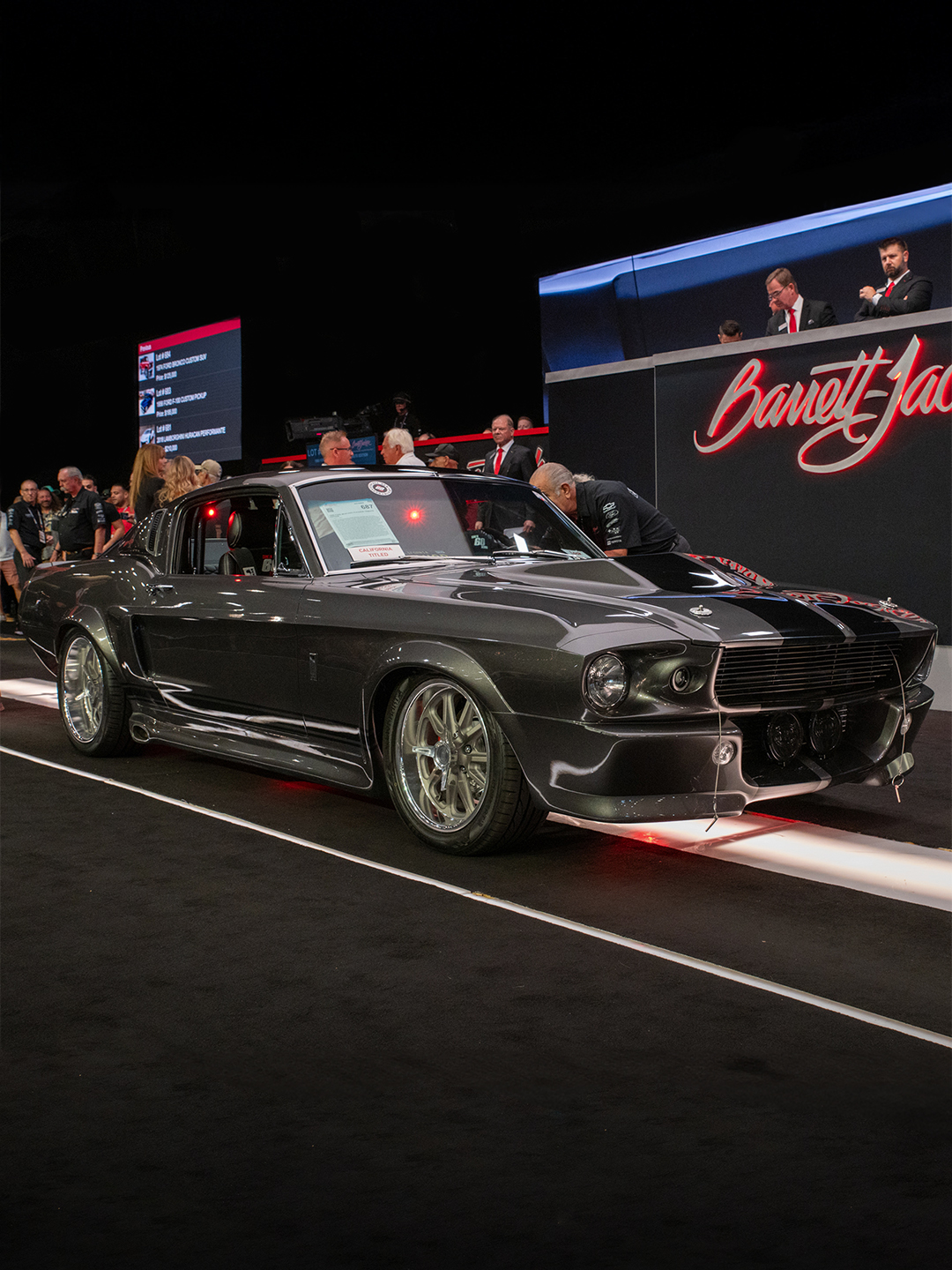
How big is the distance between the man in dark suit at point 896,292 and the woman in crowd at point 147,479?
594 cm

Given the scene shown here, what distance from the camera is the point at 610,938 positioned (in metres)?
3.49

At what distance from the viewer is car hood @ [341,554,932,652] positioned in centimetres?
399

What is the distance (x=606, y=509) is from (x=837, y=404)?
348 cm

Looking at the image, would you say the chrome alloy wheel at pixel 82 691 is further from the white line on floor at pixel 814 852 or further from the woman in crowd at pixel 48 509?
the woman in crowd at pixel 48 509

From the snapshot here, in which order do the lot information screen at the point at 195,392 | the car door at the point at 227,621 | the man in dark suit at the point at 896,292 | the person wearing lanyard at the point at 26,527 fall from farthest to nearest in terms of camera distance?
1. the lot information screen at the point at 195,392
2. the person wearing lanyard at the point at 26,527
3. the man in dark suit at the point at 896,292
4. the car door at the point at 227,621

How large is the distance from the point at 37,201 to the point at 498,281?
36.1 feet

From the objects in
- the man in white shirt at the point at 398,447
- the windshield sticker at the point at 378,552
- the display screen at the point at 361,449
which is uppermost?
the display screen at the point at 361,449

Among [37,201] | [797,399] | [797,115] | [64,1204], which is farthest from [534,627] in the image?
[37,201]

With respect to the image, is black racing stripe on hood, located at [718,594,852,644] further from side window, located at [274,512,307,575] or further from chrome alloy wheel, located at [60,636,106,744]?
chrome alloy wheel, located at [60,636,106,744]

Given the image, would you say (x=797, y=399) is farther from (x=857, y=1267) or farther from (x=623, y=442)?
(x=857, y=1267)

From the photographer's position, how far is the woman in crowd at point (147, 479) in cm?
880

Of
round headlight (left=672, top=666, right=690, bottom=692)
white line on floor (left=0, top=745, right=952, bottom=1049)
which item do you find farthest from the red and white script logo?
white line on floor (left=0, top=745, right=952, bottom=1049)

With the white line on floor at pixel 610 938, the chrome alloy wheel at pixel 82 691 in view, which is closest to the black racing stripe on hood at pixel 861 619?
the white line on floor at pixel 610 938

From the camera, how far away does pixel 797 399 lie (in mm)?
9695
